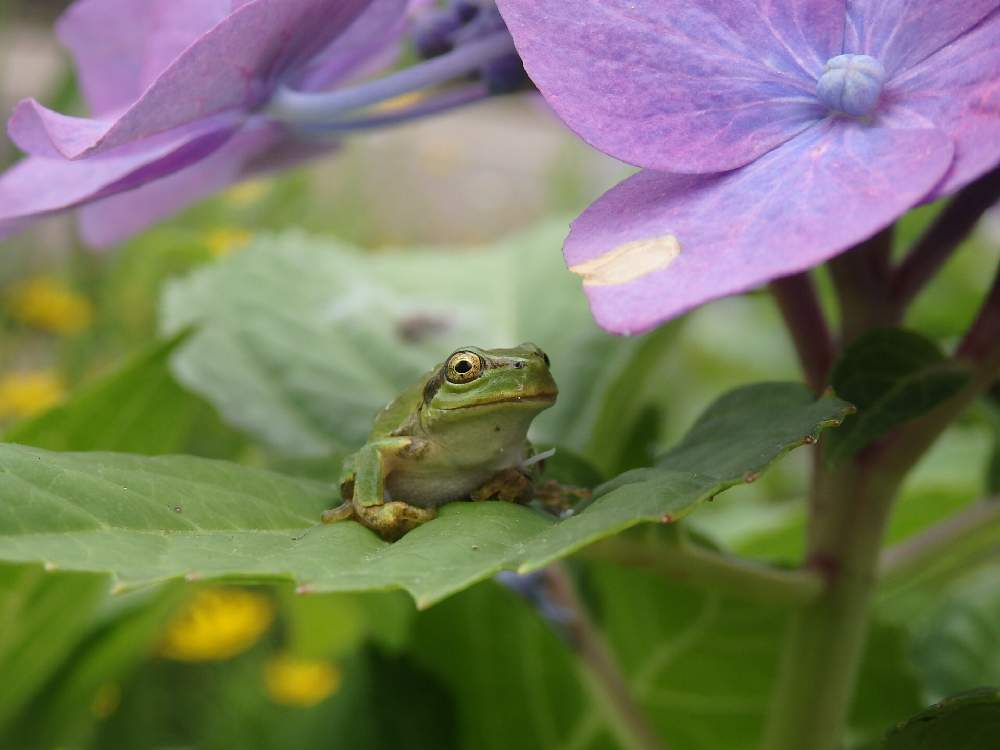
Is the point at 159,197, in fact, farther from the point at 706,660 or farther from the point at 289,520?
the point at 706,660

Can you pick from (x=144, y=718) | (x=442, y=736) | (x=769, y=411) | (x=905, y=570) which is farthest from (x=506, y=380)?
(x=144, y=718)

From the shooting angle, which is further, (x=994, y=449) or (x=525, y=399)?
(x=994, y=449)

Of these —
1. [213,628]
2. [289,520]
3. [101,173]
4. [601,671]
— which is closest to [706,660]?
[601,671]

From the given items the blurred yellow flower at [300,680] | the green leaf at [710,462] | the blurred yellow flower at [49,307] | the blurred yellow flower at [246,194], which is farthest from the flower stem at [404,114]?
the blurred yellow flower at [246,194]

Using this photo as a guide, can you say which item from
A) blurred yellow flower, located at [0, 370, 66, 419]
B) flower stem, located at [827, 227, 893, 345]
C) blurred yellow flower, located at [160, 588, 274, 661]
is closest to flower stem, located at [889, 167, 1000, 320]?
flower stem, located at [827, 227, 893, 345]

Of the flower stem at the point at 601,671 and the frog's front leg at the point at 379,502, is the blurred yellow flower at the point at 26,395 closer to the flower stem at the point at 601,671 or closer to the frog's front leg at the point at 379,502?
the flower stem at the point at 601,671

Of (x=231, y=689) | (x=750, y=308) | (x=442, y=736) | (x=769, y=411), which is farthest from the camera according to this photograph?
(x=750, y=308)

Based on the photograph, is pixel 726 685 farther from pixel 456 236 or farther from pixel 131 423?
pixel 456 236
